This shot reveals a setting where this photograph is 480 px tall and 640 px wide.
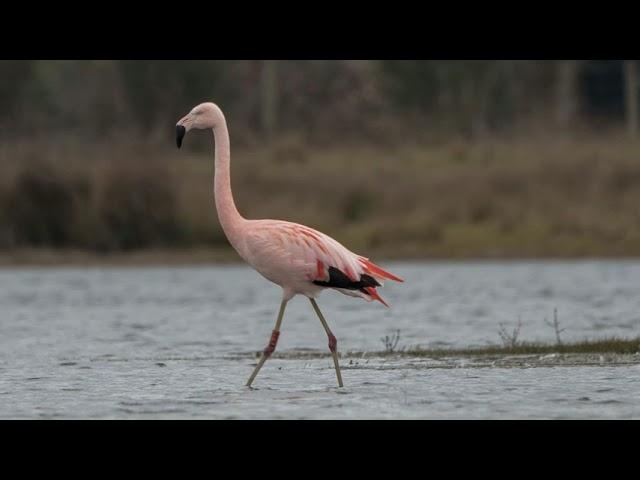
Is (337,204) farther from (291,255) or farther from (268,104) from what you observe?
(291,255)

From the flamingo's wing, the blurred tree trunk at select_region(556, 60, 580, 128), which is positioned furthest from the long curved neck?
the blurred tree trunk at select_region(556, 60, 580, 128)

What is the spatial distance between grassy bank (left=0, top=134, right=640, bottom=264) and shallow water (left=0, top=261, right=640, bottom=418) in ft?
3.42

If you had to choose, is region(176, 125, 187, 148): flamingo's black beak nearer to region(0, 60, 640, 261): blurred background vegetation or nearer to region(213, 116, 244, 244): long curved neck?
region(213, 116, 244, 244): long curved neck

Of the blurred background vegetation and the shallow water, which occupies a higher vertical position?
the blurred background vegetation

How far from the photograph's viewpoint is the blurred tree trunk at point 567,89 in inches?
1467

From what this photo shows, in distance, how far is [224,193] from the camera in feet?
36.7

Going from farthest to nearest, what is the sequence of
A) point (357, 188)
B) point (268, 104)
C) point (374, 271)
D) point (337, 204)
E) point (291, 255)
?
point (268, 104) → point (357, 188) → point (337, 204) → point (374, 271) → point (291, 255)

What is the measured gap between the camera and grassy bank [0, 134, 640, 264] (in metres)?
27.0

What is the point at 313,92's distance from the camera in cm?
4372

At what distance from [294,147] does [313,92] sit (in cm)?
1231

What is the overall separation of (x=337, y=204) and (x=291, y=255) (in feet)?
58.5

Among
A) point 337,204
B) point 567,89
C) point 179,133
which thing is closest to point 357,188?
point 337,204

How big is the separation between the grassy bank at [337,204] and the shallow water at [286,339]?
1042 millimetres
